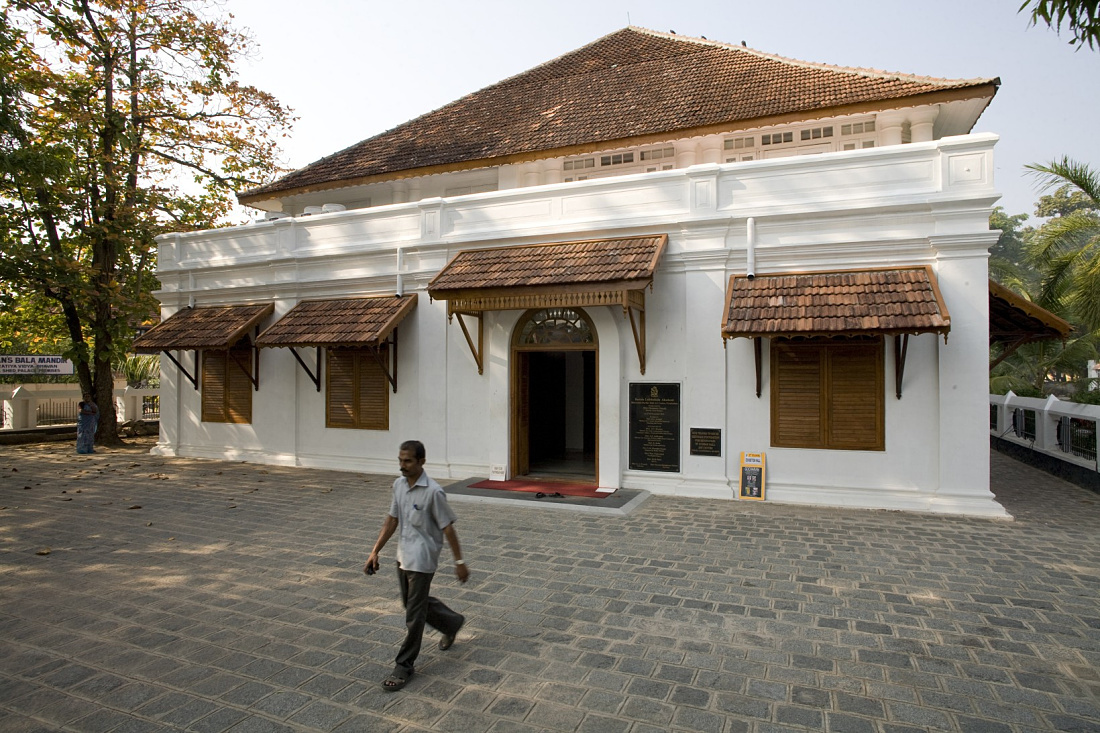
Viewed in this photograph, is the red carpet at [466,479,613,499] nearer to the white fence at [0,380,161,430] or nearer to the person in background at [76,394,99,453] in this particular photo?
the person in background at [76,394,99,453]

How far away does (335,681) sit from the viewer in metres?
3.90

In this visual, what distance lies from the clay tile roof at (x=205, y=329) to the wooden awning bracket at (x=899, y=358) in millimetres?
11429

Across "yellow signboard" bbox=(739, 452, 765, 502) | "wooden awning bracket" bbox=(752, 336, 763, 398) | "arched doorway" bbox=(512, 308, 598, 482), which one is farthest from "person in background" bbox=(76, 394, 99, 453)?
"wooden awning bracket" bbox=(752, 336, 763, 398)

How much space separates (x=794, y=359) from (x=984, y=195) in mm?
3171

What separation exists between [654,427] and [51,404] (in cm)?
2003

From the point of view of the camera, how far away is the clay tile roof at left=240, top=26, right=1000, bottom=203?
37.3 feet

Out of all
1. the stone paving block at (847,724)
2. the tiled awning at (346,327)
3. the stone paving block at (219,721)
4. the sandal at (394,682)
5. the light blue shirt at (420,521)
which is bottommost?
the stone paving block at (219,721)

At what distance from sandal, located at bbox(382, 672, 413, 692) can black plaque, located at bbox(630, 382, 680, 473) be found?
21.1 feet

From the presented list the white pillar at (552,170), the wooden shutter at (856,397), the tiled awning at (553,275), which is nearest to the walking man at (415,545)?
the tiled awning at (553,275)

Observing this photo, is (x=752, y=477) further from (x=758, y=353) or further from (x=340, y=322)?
(x=340, y=322)

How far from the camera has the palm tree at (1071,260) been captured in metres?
12.4

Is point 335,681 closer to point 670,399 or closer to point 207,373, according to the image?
point 670,399

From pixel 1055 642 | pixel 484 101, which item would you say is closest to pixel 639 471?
pixel 1055 642

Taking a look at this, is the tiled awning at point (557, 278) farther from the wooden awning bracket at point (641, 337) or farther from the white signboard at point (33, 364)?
the white signboard at point (33, 364)
